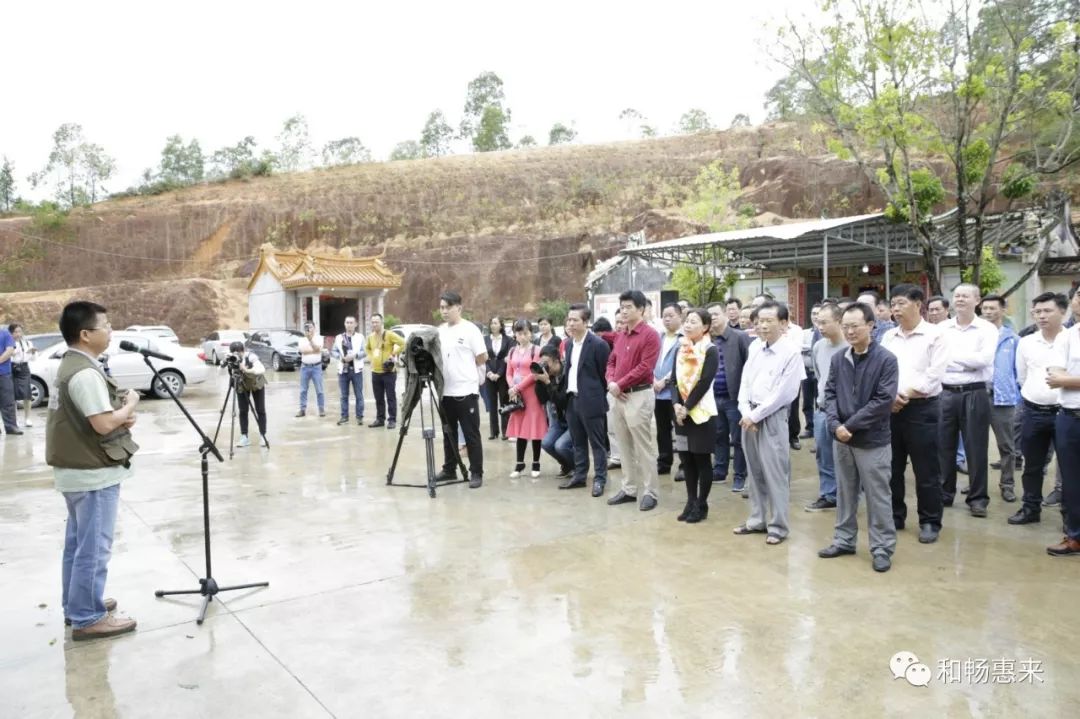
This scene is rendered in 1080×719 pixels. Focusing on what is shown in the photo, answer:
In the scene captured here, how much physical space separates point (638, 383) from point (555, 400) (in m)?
1.29

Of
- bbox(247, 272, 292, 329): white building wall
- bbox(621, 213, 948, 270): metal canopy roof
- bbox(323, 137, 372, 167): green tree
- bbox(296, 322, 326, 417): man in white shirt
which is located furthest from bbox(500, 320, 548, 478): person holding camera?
bbox(323, 137, 372, 167): green tree

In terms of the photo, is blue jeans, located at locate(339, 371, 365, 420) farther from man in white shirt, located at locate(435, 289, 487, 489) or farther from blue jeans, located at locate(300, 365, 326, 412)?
man in white shirt, located at locate(435, 289, 487, 489)

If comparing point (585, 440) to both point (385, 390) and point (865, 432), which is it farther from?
point (385, 390)

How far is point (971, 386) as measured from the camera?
5.45m

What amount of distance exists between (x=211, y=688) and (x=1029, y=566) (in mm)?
4506

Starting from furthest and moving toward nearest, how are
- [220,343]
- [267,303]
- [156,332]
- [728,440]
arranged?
[267,303] < [220,343] < [156,332] < [728,440]

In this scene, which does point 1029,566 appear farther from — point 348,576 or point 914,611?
point 348,576

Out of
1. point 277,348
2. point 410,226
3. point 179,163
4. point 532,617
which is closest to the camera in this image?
point 532,617

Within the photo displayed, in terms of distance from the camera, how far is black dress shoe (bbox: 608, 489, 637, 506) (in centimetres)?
583

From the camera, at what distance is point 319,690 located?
2.97 metres

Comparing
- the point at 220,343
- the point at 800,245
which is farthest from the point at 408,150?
the point at 800,245

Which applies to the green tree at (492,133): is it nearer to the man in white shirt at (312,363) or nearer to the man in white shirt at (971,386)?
the man in white shirt at (312,363)

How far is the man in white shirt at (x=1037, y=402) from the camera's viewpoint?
194 inches

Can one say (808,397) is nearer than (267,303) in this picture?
Yes
